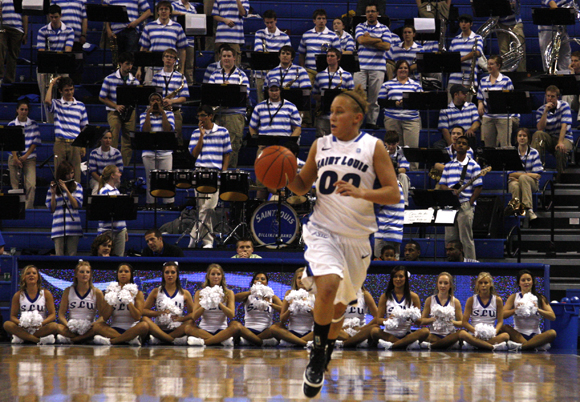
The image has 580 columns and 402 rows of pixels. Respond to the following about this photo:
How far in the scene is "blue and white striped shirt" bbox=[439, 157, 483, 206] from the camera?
39.7ft

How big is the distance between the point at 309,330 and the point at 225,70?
5.28m

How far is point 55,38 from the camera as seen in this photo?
1480 centimetres

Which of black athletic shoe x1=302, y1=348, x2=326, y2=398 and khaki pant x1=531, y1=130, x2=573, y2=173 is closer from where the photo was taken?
black athletic shoe x1=302, y1=348, x2=326, y2=398

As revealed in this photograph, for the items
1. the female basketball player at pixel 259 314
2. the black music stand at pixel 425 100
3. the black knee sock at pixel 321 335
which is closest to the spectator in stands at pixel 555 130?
the black music stand at pixel 425 100

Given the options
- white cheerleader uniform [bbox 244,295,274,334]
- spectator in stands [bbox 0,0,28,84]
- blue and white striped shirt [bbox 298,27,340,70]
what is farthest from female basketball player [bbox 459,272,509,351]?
spectator in stands [bbox 0,0,28,84]

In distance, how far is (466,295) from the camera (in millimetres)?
10500

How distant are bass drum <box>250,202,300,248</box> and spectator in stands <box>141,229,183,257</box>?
55.7 inches

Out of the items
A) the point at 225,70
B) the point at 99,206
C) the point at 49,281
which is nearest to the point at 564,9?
the point at 225,70

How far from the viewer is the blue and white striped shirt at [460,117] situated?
14281 mm

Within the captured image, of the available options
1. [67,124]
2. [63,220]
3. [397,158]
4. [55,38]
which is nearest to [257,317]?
[63,220]

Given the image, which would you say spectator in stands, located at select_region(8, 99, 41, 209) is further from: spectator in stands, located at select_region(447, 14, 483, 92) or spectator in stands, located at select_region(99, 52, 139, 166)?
spectator in stands, located at select_region(447, 14, 483, 92)

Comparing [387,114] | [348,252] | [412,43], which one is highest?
[412,43]

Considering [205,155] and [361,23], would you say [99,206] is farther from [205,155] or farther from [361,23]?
[361,23]

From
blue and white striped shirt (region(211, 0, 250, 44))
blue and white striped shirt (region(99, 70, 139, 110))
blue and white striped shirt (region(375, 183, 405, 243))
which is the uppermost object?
blue and white striped shirt (region(211, 0, 250, 44))
